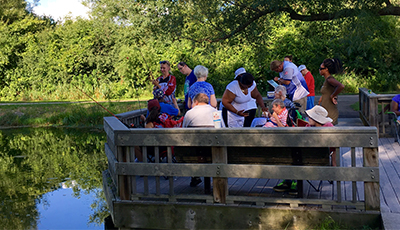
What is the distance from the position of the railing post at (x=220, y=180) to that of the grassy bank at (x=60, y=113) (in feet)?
50.4

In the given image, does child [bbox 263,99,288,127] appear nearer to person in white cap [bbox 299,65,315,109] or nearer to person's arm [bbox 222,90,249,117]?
person's arm [bbox 222,90,249,117]

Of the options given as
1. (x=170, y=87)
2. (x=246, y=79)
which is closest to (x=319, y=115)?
(x=246, y=79)

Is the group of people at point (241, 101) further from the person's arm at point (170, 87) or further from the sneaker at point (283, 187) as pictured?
the sneaker at point (283, 187)

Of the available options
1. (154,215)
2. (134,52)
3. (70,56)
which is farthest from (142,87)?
(154,215)

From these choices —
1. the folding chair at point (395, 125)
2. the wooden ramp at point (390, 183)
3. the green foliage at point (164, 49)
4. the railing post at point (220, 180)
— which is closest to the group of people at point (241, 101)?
the railing post at point (220, 180)

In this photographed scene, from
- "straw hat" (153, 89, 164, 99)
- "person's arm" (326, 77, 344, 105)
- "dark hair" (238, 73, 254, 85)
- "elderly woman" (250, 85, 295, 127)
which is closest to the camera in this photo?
"dark hair" (238, 73, 254, 85)

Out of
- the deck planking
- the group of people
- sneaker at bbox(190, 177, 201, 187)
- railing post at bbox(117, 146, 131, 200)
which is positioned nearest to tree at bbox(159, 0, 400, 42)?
the group of people

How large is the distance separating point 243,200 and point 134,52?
871 inches

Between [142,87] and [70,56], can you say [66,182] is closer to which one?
[142,87]

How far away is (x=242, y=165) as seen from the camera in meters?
5.57

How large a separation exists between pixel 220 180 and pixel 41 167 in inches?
370

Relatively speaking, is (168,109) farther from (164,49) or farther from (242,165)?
(164,49)

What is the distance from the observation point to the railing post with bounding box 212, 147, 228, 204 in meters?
5.64

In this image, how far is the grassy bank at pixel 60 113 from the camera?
2114 cm
